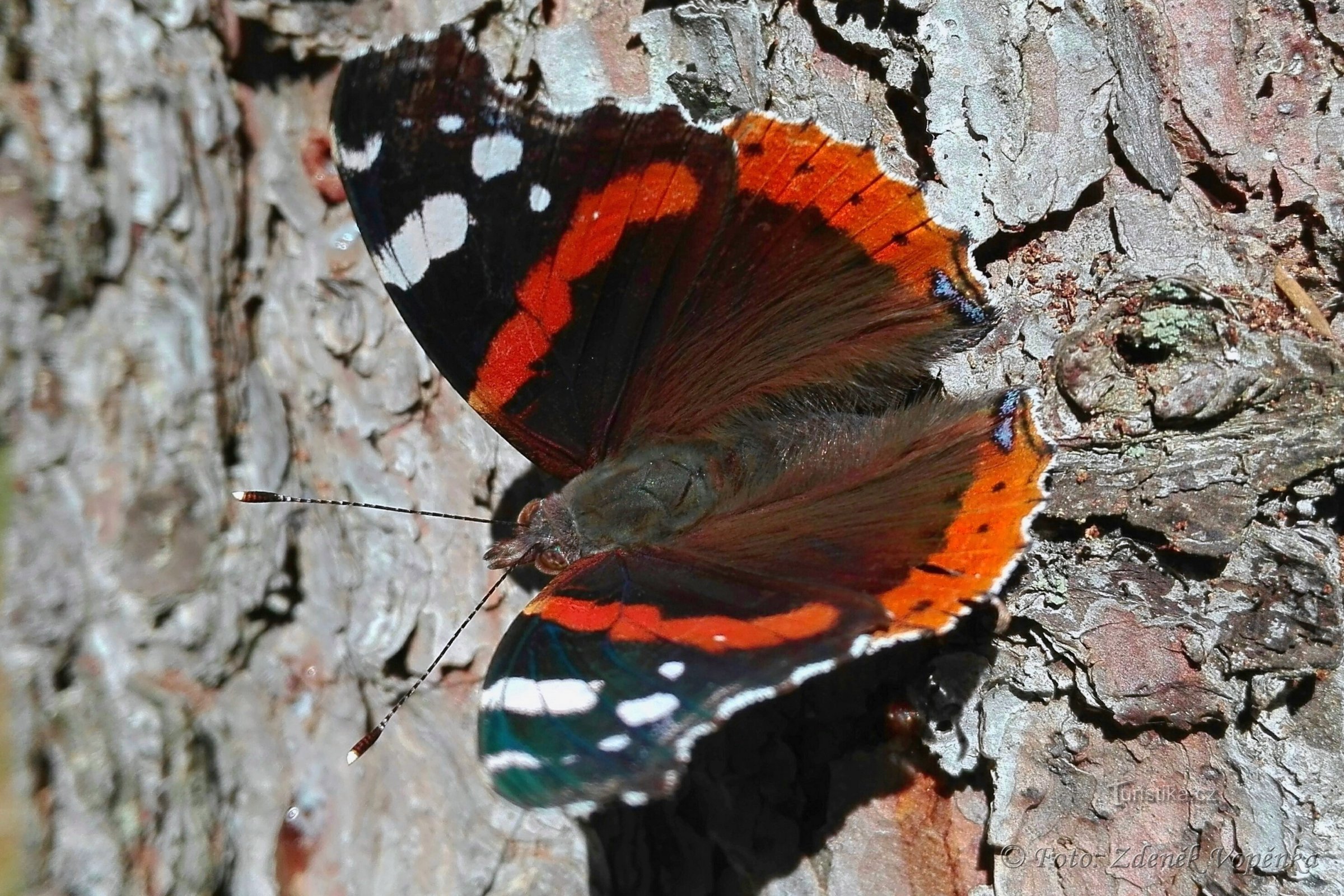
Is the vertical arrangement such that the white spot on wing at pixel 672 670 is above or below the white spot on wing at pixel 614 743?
above

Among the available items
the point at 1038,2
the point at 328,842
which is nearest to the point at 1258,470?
the point at 1038,2

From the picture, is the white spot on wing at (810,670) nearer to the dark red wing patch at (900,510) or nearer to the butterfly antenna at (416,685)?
the dark red wing patch at (900,510)

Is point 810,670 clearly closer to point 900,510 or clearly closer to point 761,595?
point 761,595

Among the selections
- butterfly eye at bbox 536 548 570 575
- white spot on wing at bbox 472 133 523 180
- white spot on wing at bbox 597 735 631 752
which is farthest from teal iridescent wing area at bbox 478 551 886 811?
white spot on wing at bbox 472 133 523 180

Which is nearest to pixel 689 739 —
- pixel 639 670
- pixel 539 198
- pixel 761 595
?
pixel 639 670

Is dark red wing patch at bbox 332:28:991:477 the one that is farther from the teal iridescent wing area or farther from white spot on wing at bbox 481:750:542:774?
white spot on wing at bbox 481:750:542:774

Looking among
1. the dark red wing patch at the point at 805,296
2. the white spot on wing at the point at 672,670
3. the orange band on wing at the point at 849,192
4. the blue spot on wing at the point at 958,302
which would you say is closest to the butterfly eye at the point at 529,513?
the dark red wing patch at the point at 805,296

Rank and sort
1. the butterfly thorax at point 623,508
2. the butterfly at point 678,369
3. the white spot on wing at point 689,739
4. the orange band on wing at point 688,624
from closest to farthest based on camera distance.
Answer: the white spot on wing at point 689,739, the orange band on wing at point 688,624, the butterfly at point 678,369, the butterfly thorax at point 623,508

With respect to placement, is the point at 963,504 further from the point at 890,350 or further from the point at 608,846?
the point at 608,846
